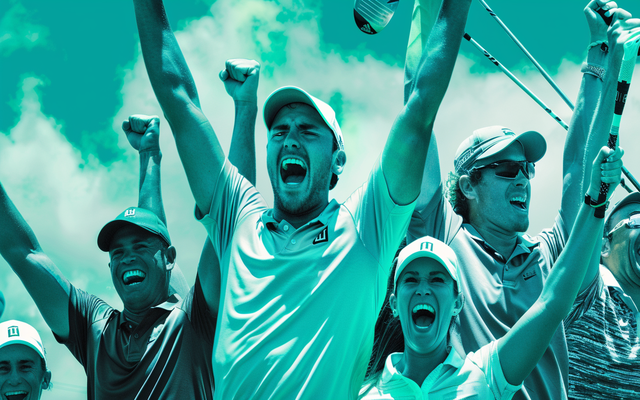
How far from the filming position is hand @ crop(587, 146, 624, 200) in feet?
10.6

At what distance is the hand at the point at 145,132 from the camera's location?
18.1 ft

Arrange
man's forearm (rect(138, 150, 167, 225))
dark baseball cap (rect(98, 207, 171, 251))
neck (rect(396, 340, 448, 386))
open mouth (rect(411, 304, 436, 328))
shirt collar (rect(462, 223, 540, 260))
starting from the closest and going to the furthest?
neck (rect(396, 340, 448, 386)) → open mouth (rect(411, 304, 436, 328)) → shirt collar (rect(462, 223, 540, 260)) → dark baseball cap (rect(98, 207, 171, 251)) → man's forearm (rect(138, 150, 167, 225))

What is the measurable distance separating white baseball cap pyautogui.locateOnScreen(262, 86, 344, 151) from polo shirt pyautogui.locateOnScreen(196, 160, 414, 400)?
15.9 inches

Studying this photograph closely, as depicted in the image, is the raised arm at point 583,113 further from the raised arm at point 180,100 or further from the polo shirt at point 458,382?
the raised arm at point 180,100

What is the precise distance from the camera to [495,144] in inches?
174

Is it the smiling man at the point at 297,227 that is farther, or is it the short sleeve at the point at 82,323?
the short sleeve at the point at 82,323

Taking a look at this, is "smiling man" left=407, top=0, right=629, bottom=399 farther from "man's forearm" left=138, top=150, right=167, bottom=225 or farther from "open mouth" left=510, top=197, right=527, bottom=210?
"man's forearm" left=138, top=150, right=167, bottom=225

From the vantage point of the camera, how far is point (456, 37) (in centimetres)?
344

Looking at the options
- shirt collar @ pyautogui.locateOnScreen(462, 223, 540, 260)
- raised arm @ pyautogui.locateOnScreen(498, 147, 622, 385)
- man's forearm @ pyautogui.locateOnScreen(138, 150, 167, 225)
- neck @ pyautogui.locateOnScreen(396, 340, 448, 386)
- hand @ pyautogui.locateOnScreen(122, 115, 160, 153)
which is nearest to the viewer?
raised arm @ pyautogui.locateOnScreen(498, 147, 622, 385)

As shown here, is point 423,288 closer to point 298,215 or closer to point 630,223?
point 298,215

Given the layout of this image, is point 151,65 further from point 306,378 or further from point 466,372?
point 466,372

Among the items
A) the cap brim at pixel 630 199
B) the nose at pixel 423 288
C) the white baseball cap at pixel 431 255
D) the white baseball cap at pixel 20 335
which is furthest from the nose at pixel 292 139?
the cap brim at pixel 630 199

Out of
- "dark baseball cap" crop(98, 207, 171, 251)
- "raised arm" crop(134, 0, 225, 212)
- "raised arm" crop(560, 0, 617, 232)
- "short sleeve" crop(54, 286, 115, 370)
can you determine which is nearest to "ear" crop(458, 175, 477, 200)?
"raised arm" crop(560, 0, 617, 232)

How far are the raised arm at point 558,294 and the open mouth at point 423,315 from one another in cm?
35
